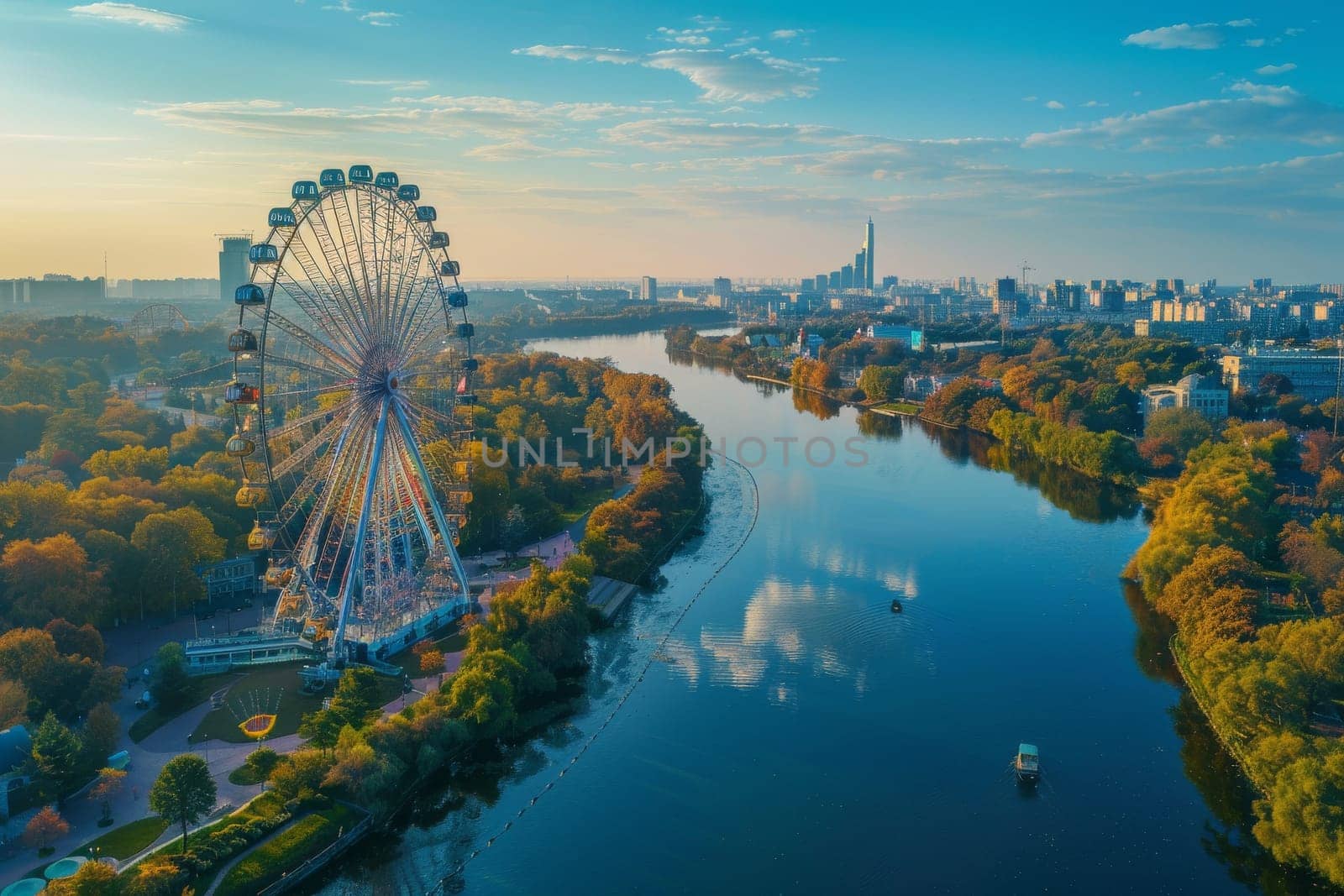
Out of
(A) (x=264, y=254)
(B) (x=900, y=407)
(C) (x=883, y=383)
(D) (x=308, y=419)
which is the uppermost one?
(A) (x=264, y=254)

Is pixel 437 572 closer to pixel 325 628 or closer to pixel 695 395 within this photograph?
pixel 325 628

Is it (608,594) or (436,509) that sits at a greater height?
(436,509)

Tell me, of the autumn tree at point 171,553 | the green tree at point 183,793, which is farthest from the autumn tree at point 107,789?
the autumn tree at point 171,553

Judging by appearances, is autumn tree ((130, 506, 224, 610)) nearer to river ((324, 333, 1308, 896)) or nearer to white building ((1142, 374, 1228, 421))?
river ((324, 333, 1308, 896))

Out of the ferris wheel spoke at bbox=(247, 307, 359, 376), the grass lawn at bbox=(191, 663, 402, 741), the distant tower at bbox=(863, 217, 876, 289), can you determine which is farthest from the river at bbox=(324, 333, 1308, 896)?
the distant tower at bbox=(863, 217, 876, 289)

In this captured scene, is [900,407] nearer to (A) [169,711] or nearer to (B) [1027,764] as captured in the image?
(B) [1027,764]

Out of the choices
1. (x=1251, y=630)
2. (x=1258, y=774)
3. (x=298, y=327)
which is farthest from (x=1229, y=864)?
(x=298, y=327)

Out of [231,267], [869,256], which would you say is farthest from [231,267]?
[869,256]
